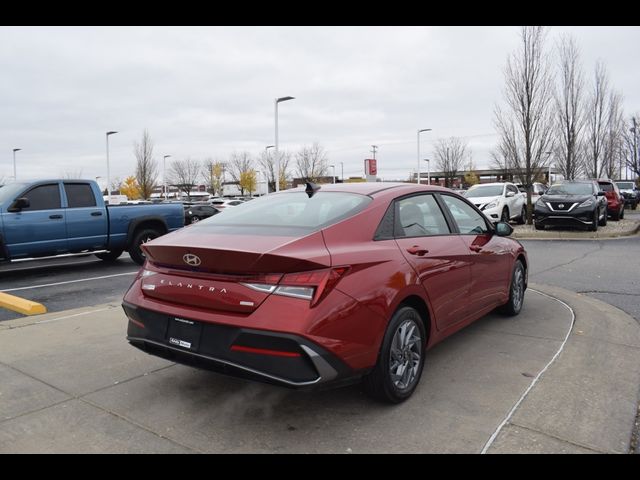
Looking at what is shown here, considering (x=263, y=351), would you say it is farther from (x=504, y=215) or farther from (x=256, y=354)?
(x=504, y=215)

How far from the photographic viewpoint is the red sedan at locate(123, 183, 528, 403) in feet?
9.49

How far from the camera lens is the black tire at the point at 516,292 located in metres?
5.66

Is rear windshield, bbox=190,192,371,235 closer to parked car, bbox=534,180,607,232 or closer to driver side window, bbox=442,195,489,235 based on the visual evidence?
driver side window, bbox=442,195,489,235

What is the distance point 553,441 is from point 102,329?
4341 mm

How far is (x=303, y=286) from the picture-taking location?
2.92m

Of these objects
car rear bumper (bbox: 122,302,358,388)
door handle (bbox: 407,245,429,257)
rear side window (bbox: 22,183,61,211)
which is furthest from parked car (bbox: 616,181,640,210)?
car rear bumper (bbox: 122,302,358,388)

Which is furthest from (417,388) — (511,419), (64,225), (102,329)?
(64,225)

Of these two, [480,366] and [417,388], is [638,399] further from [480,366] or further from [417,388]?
[417,388]

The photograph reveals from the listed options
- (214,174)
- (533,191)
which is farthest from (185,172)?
(533,191)

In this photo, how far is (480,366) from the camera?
4.20 meters

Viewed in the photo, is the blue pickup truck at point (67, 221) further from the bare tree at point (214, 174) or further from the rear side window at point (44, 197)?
the bare tree at point (214, 174)

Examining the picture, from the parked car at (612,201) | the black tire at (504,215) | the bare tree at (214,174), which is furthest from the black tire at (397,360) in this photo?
the bare tree at (214,174)

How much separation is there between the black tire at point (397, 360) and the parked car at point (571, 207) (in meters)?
13.5
